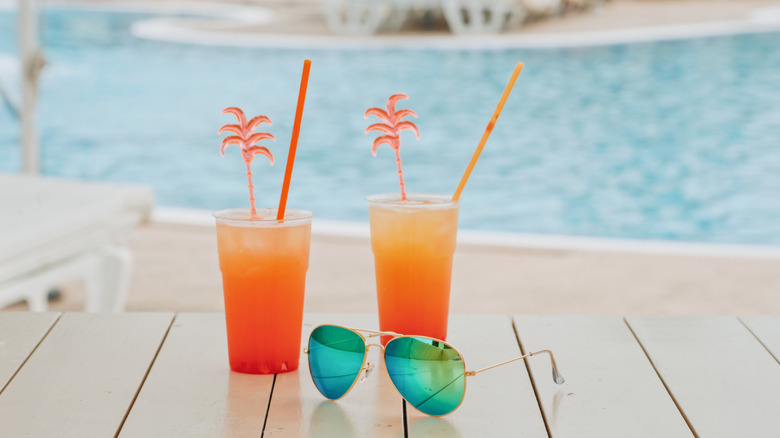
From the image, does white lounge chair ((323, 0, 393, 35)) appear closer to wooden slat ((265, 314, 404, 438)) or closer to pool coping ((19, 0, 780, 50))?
pool coping ((19, 0, 780, 50))

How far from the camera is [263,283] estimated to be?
891 millimetres

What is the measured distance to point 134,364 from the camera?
96 cm

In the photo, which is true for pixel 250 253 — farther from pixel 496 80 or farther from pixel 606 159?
pixel 496 80

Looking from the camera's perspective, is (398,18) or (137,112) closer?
(137,112)

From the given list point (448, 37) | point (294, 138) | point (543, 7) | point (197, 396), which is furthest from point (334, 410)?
point (543, 7)

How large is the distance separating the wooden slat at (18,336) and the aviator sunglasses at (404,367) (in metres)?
0.32

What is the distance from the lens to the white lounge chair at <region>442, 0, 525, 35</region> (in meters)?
11.6

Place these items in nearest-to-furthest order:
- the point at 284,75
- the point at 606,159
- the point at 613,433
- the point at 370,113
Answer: the point at 613,433 → the point at 370,113 → the point at 606,159 → the point at 284,75

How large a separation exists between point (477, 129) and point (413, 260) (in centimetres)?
667

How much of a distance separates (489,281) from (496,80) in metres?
6.41

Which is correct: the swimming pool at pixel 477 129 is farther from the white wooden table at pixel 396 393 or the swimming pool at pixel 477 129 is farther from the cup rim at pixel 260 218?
the cup rim at pixel 260 218

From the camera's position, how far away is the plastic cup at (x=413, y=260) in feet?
3.06

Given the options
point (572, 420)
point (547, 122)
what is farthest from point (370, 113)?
point (547, 122)

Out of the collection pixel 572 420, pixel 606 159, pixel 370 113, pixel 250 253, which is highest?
pixel 370 113
